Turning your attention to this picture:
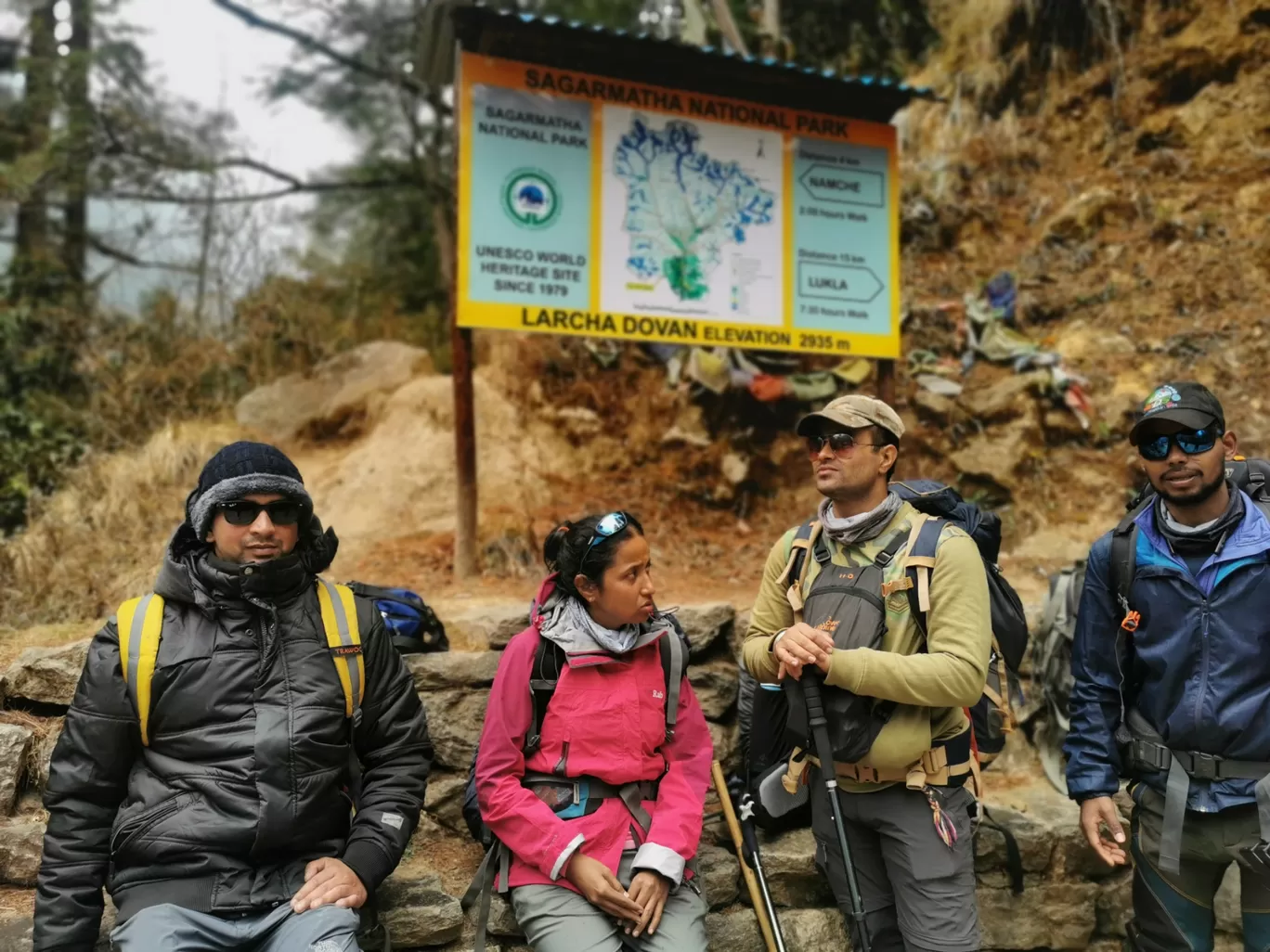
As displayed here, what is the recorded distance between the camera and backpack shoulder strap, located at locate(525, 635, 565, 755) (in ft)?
9.80

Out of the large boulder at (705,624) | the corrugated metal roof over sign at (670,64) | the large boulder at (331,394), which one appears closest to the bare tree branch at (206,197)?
the large boulder at (331,394)

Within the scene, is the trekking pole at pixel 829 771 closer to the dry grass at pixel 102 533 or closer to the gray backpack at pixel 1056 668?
the gray backpack at pixel 1056 668

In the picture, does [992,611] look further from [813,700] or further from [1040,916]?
[1040,916]

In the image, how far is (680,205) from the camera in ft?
19.6

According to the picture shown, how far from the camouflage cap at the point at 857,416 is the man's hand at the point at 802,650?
684mm

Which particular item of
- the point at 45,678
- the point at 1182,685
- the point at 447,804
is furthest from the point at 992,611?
the point at 45,678

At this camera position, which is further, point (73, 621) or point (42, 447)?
point (42, 447)

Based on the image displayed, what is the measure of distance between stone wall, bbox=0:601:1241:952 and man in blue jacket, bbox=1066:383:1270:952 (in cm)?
98

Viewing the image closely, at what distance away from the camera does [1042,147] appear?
10109 mm

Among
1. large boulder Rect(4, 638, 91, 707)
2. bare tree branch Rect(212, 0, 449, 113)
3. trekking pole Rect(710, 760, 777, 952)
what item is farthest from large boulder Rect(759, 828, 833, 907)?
bare tree branch Rect(212, 0, 449, 113)

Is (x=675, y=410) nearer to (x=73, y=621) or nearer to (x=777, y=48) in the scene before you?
(x=777, y=48)

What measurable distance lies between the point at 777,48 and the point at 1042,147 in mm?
3355

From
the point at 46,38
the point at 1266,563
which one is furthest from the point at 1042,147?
the point at 46,38

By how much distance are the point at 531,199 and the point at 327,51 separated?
7669 millimetres
